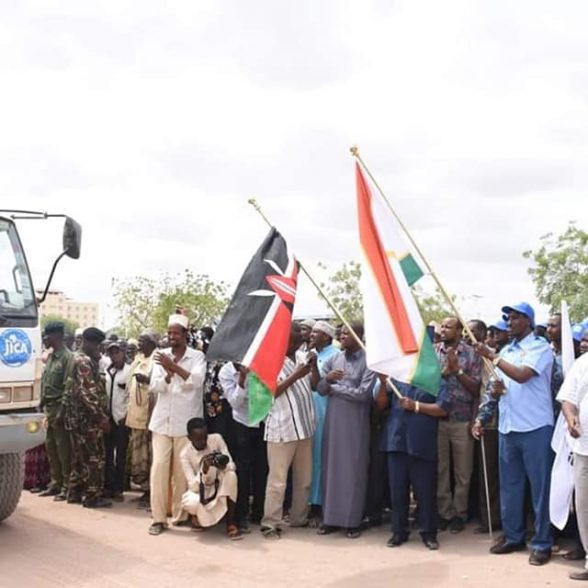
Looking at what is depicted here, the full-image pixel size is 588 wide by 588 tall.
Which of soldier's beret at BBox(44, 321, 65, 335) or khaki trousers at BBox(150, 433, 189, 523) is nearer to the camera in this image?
khaki trousers at BBox(150, 433, 189, 523)

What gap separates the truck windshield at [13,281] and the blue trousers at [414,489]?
320cm

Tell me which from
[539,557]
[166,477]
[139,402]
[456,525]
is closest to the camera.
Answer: [539,557]

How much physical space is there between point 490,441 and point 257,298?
2.39 metres

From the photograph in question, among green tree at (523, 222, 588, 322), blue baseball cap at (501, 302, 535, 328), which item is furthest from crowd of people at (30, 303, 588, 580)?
green tree at (523, 222, 588, 322)

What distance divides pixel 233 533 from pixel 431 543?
1664 millimetres

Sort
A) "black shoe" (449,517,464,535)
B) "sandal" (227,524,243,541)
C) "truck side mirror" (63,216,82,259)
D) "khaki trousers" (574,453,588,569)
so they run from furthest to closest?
1. "black shoe" (449,517,464,535)
2. "sandal" (227,524,243,541)
3. "truck side mirror" (63,216,82,259)
4. "khaki trousers" (574,453,588,569)

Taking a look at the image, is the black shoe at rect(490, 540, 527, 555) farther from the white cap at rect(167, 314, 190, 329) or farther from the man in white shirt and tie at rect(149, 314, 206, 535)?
the white cap at rect(167, 314, 190, 329)

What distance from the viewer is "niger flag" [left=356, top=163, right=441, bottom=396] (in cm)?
575

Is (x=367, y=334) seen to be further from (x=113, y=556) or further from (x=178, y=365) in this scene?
Result: (x=113, y=556)

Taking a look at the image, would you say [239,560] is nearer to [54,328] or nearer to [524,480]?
[524,480]

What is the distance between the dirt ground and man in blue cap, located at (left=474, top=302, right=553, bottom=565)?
0.24m

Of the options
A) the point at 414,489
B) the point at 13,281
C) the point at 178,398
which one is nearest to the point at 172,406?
the point at 178,398

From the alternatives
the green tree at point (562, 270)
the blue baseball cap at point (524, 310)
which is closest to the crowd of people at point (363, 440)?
the blue baseball cap at point (524, 310)

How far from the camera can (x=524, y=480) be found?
602cm
